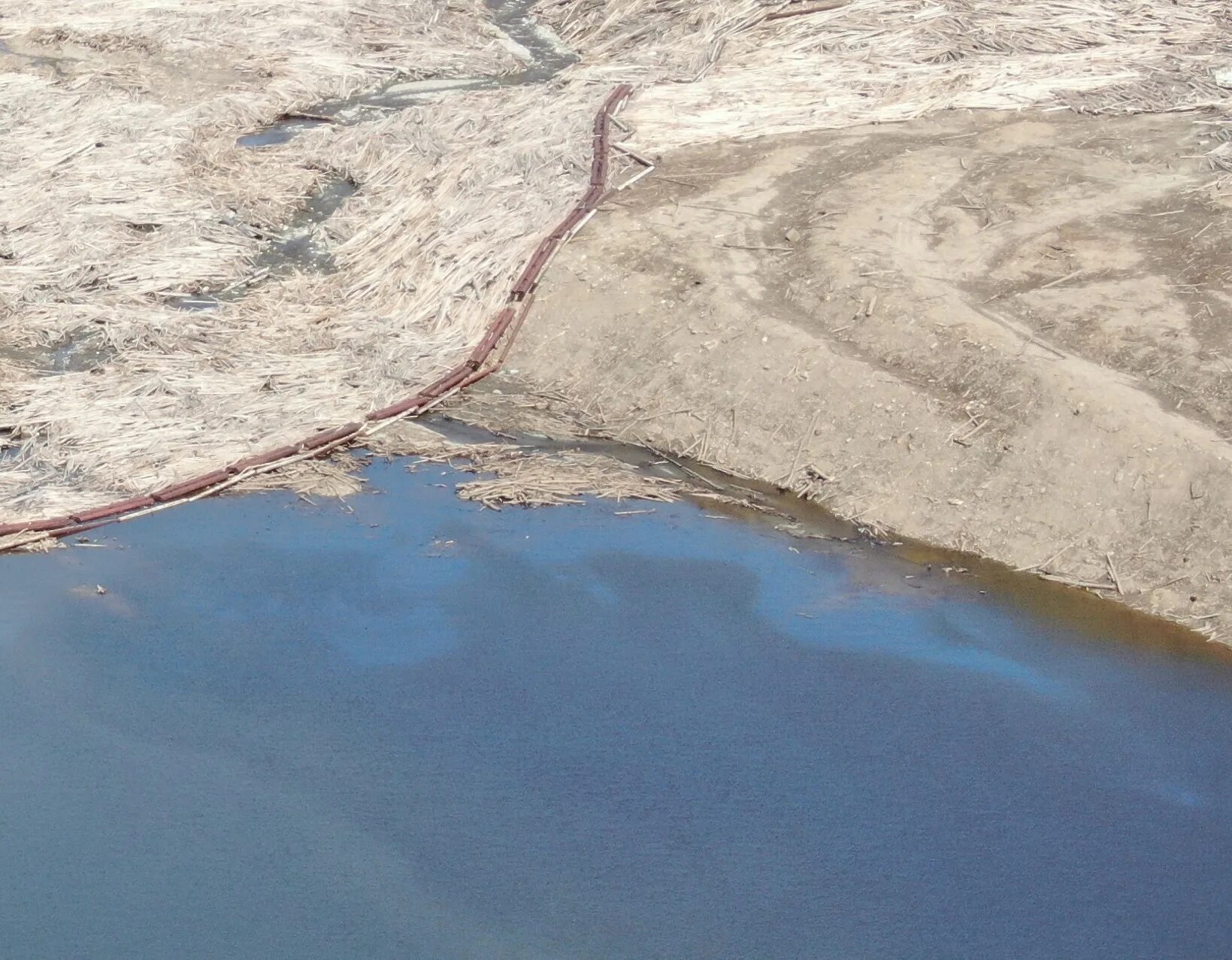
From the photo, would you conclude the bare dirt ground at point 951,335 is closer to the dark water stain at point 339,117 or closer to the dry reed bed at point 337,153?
the dry reed bed at point 337,153

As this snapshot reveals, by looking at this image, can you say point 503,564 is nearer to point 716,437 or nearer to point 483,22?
point 716,437

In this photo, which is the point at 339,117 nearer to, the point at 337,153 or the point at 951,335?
the point at 337,153

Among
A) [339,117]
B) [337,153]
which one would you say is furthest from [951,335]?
[339,117]

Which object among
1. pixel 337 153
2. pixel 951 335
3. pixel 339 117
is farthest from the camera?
pixel 339 117

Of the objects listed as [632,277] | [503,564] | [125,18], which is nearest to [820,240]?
[632,277]

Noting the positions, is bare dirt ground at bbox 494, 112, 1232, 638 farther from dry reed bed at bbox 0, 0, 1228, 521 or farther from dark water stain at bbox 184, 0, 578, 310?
dark water stain at bbox 184, 0, 578, 310
